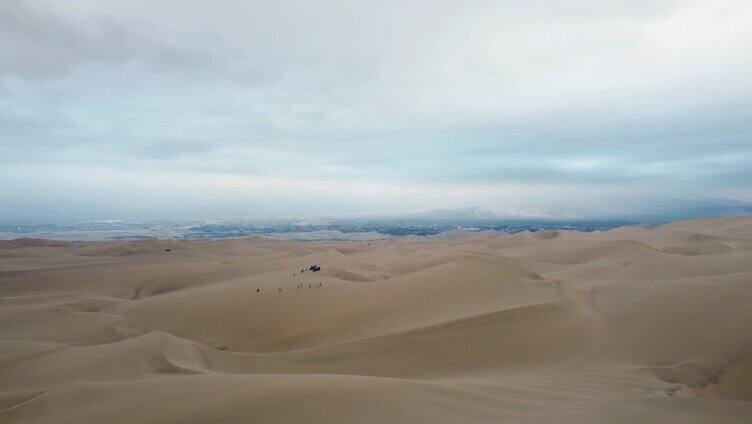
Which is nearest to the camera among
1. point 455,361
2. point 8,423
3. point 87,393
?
point 8,423

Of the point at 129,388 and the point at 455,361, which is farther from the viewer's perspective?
the point at 455,361

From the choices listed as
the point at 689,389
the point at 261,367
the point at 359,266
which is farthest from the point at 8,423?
the point at 359,266

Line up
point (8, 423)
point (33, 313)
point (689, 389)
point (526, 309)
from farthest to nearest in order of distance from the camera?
point (33, 313) → point (526, 309) → point (689, 389) → point (8, 423)

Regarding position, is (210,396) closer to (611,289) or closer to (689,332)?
(689,332)

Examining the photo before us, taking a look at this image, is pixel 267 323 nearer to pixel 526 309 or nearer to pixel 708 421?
pixel 526 309

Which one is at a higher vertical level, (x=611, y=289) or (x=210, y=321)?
(x=611, y=289)

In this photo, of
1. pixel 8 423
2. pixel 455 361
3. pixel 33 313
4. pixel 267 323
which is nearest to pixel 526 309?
pixel 455 361
